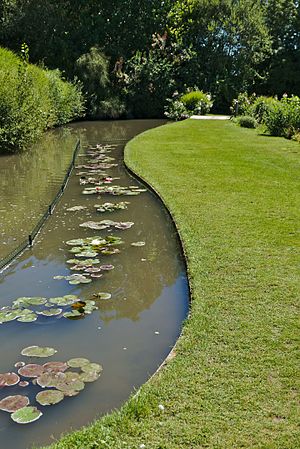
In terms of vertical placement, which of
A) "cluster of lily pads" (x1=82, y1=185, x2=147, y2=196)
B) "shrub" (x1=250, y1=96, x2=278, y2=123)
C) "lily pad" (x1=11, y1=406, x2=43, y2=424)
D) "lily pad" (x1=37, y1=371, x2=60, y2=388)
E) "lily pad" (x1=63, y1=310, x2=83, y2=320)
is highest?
"shrub" (x1=250, y1=96, x2=278, y2=123)

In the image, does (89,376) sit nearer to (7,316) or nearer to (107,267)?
(7,316)

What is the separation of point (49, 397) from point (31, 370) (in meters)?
0.37

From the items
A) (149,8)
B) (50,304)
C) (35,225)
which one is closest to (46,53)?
(149,8)

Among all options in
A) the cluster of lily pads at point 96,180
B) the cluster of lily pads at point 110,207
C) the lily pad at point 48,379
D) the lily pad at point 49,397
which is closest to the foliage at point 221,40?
the cluster of lily pads at point 96,180

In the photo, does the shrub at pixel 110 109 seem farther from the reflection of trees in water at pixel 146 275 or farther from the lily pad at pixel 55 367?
the lily pad at pixel 55 367

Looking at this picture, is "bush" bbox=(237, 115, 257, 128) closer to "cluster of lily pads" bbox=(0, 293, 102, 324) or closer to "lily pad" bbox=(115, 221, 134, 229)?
"lily pad" bbox=(115, 221, 134, 229)

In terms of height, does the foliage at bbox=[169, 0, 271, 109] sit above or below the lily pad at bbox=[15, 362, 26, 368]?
above

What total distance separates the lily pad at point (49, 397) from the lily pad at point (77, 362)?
35 cm

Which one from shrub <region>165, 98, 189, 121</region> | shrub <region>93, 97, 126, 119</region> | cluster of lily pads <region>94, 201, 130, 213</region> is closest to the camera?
cluster of lily pads <region>94, 201, 130, 213</region>

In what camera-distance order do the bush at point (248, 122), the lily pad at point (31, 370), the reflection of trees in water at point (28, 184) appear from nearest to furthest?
the lily pad at point (31, 370) < the reflection of trees in water at point (28, 184) < the bush at point (248, 122)

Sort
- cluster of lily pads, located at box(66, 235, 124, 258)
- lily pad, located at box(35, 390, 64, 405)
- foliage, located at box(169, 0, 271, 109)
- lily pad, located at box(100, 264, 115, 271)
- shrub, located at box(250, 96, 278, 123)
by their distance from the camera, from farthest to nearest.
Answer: foliage, located at box(169, 0, 271, 109)
shrub, located at box(250, 96, 278, 123)
cluster of lily pads, located at box(66, 235, 124, 258)
lily pad, located at box(100, 264, 115, 271)
lily pad, located at box(35, 390, 64, 405)

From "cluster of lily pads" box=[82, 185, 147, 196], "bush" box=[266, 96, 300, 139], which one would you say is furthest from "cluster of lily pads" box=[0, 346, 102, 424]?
"bush" box=[266, 96, 300, 139]

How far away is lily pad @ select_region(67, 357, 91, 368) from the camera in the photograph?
3.77 meters

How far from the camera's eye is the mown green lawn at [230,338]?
2.86 m
